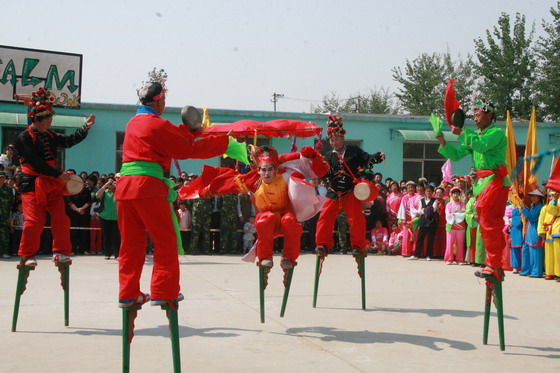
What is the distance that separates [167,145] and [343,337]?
98.8 inches

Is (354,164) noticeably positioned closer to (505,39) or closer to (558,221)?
(558,221)

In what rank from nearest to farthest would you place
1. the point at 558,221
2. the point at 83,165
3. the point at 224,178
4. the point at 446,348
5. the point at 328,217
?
the point at 446,348 < the point at 224,178 < the point at 328,217 < the point at 558,221 < the point at 83,165

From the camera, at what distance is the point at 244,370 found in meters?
4.46

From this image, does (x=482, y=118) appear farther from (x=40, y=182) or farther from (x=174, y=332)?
(x=40, y=182)

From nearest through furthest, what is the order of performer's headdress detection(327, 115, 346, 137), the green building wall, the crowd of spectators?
performer's headdress detection(327, 115, 346, 137), the crowd of spectators, the green building wall

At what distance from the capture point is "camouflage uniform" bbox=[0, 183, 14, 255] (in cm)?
1302

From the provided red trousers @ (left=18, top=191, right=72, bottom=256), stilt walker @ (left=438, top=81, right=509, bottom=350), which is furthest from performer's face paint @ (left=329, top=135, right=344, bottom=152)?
red trousers @ (left=18, top=191, right=72, bottom=256)

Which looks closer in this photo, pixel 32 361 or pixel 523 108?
pixel 32 361

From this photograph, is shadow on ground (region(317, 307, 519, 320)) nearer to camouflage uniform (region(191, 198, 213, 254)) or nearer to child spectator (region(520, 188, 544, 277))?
child spectator (region(520, 188, 544, 277))

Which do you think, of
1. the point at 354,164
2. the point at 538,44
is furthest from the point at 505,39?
the point at 354,164

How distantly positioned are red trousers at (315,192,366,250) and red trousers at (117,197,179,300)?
297cm

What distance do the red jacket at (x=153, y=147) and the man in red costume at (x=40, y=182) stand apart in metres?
1.79

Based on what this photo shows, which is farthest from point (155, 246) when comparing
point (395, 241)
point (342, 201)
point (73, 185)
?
point (395, 241)

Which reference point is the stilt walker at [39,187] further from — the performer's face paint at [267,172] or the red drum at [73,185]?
the performer's face paint at [267,172]
